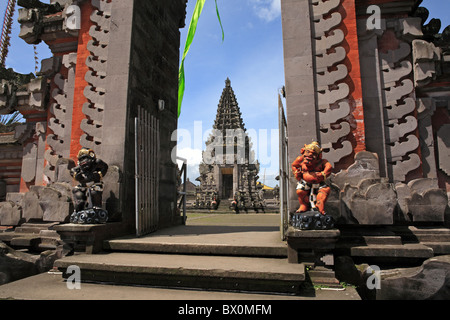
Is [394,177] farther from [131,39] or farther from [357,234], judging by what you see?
[131,39]

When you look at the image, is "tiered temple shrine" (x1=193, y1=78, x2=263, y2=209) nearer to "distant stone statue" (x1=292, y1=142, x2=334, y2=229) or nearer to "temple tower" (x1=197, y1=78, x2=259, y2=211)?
"temple tower" (x1=197, y1=78, x2=259, y2=211)

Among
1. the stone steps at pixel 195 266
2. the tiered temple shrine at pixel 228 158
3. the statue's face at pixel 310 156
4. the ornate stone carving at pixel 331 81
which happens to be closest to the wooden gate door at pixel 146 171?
the stone steps at pixel 195 266

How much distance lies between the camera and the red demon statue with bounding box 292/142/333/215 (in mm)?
4375

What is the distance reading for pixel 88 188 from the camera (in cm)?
538

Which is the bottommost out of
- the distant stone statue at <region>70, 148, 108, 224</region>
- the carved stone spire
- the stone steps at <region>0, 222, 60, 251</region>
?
the stone steps at <region>0, 222, 60, 251</region>

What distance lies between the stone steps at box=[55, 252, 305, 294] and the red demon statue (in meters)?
0.90

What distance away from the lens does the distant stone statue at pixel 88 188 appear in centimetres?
528

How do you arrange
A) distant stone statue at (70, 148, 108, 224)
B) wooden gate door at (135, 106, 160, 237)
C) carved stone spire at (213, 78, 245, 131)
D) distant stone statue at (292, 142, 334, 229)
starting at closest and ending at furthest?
distant stone statue at (292, 142, 334, 229) → distant stone statue at (70, 148, 108, 224) → wooden gate door at (135, 106, 160, 237) → carved stone spire at (213, 78, 245, 131)

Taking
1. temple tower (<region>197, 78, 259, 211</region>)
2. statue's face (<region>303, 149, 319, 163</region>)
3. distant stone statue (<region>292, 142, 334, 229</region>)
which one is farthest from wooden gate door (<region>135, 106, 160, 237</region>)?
temple tower (<region>197, 78, 259, 211</region>)

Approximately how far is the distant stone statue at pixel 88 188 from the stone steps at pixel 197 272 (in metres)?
0.86

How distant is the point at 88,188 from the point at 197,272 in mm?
2744

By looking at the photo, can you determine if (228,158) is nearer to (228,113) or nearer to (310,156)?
(228,113)

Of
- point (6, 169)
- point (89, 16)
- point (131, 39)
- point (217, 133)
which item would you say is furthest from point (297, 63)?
point (217, 133)

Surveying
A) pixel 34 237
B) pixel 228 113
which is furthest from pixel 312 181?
pixel 228 113
